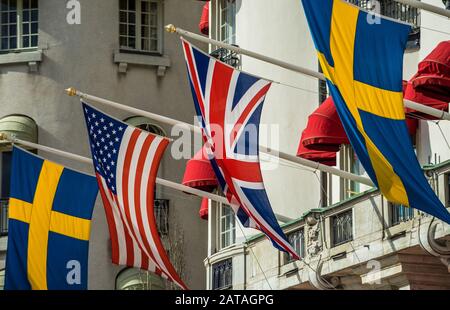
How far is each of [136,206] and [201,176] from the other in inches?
293

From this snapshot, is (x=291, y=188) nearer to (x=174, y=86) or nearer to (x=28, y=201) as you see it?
(x=28, y=201)

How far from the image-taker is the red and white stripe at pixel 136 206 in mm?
55156

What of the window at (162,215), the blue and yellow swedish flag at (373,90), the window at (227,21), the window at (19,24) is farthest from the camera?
the window at (19,24)

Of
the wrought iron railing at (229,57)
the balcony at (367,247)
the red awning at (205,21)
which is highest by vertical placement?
the red awning at (205,21)

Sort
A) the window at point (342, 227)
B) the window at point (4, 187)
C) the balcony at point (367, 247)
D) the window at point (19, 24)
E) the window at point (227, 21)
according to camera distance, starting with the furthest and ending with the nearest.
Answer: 1. the window at point (19, 24)
2. the window at point (4, 187)
3. the window at point (227, 21)
4. the window at point (342, 227)
5. the balcony at point (367, 247)

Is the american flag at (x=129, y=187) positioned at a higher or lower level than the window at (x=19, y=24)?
lower

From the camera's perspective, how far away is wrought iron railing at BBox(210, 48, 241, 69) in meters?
64.6

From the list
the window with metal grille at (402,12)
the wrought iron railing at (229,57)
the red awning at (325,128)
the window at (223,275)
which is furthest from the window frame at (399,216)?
the wrought iron railing at (229,57)

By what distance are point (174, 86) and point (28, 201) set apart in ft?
50.5

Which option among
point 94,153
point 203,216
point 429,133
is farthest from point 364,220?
point 203,216

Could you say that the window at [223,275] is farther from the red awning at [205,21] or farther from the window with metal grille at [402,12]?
the window with metal grille at [402,12]

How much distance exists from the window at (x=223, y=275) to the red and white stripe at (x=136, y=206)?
267 inches

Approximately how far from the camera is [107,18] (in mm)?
73438

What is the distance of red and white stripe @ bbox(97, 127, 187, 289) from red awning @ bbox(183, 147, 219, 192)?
6.33 meters
